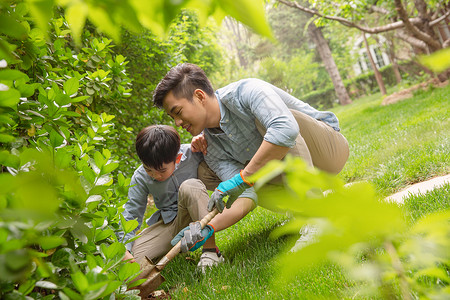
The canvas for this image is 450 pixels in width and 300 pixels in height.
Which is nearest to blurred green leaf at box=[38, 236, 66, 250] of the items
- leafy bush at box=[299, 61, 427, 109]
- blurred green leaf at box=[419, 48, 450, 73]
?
blurred green leaf at box=[419, 48, 450, 73]

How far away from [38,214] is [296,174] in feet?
1.07

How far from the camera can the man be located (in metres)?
2.27

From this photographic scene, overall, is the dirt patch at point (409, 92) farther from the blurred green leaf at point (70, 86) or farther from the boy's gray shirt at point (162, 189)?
the blurred green leaf at point (70, 86)

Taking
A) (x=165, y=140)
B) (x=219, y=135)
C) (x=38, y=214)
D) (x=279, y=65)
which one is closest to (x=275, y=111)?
(x=219, y=135)

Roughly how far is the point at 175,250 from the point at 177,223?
0.60 meters

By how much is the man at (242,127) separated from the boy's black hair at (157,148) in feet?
0.61

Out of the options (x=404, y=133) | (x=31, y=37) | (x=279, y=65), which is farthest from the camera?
(x=279, y=65)

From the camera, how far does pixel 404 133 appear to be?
501cm

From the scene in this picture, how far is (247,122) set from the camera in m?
2.70

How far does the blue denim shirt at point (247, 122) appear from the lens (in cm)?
222

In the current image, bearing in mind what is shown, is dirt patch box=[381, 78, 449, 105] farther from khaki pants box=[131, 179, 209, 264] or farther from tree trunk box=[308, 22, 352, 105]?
tree trunk box=[308, 22, 352, 105]

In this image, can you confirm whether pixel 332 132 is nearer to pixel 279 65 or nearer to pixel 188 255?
pixel 188 255

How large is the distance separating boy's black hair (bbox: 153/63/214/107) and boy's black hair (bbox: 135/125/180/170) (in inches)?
9.9

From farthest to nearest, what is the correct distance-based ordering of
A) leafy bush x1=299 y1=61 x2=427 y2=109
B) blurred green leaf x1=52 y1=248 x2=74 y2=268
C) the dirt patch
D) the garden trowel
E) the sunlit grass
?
leafy bush x1=299 y1=61 x2=427 y2=109, the dirt patch, the sunlit grass, the garden trowel, blurred green leaf x1=52 y1=248 x2=74 y2=268
